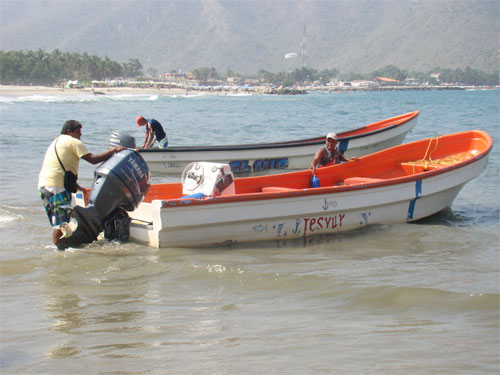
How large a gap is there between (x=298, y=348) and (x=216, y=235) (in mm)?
3239

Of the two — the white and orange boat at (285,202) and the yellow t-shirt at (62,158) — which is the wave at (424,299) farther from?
the yellow t-shirt at (62,158)

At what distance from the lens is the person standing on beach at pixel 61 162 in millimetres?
6828

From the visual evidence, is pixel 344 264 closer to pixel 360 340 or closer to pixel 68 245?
pixel 360 340

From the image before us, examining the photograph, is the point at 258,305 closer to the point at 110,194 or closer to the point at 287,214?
the point at 110,194

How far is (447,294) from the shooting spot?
6266mm

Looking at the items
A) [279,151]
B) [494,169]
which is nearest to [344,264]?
[279,151]

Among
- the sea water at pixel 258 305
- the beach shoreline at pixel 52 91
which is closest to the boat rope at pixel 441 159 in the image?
the sea water at pixel 258 305

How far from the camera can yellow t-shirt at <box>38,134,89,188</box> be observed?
6.82 metres

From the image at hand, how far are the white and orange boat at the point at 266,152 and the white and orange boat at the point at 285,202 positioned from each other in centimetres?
463

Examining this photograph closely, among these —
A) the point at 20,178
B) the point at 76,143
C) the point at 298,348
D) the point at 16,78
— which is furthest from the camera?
the point at 16,78

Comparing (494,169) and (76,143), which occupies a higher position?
(76,143)

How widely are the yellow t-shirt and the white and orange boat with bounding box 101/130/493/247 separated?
1074 millimetres

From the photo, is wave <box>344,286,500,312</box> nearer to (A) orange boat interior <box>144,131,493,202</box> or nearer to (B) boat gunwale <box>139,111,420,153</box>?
(A) orange boat interior <box>144,131,493,202</box>

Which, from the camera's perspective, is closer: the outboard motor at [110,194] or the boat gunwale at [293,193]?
the outboard motor at [110,194]
